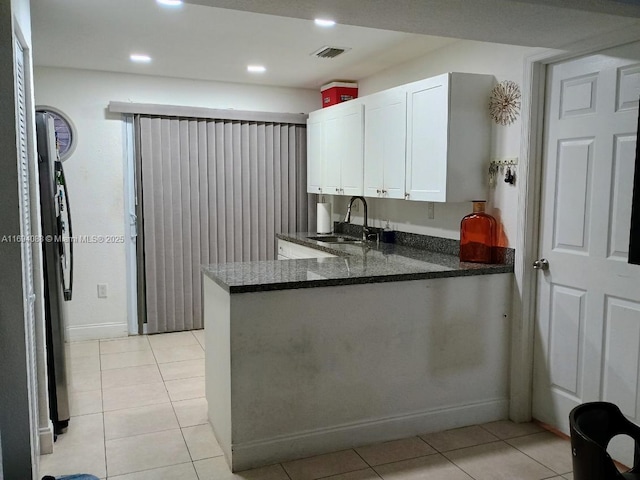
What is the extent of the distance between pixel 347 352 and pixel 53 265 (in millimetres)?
1619

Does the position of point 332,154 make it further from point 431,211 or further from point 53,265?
point 53,265

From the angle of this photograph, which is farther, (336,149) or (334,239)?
(334,239)

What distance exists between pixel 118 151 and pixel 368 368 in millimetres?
3145

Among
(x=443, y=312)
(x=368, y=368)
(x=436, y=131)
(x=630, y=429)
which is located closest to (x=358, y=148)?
(x=436, y=131)

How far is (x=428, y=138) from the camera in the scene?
11.1ft

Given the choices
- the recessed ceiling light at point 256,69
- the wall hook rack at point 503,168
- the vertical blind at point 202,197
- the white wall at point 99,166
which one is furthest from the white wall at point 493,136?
the white wall at point 99,166

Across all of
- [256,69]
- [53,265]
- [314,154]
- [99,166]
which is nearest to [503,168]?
[314,154]

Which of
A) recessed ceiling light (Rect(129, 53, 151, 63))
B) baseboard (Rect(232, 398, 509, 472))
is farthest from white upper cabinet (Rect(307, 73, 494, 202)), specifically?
recessed ceiling light (Rect(129, 53, 151, 63))

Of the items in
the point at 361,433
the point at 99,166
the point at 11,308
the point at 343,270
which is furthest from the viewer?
the point at 99,166

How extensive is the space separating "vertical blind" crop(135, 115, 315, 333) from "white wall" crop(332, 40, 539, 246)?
1.03 metres

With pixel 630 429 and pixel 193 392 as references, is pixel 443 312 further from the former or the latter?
pixel 193 392

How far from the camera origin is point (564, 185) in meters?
2.85

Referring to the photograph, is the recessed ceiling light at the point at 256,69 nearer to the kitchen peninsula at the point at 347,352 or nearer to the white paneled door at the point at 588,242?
the kitchen peninsula at the point at 347,352

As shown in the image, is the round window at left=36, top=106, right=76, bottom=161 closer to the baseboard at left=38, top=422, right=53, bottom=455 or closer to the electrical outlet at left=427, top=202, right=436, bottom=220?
the baseboard at left=38, top=422, right=53, bottom=455
